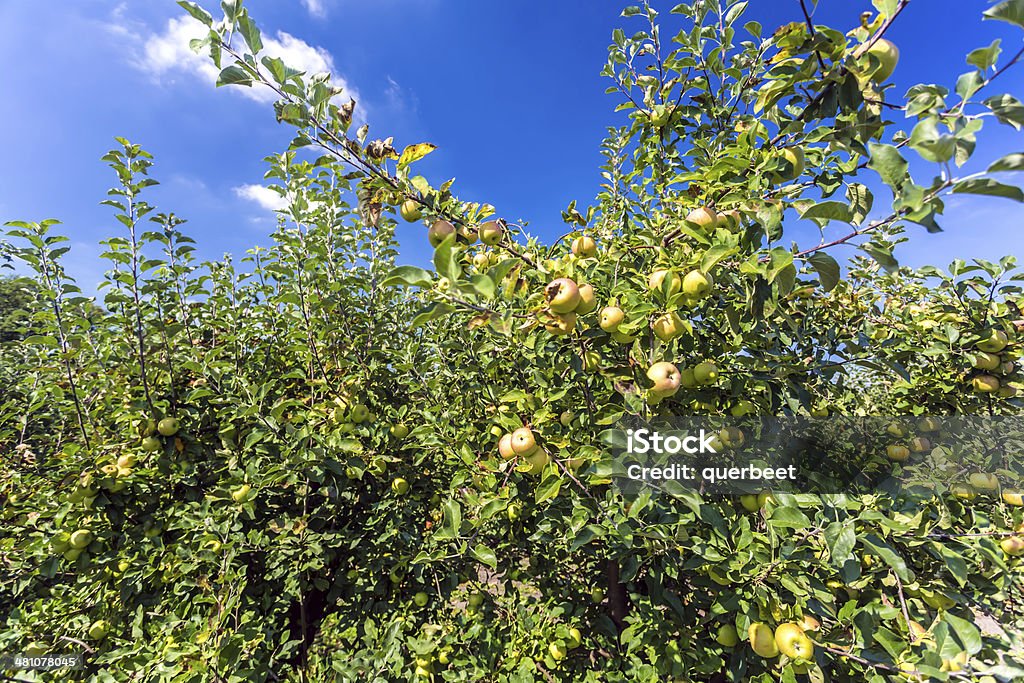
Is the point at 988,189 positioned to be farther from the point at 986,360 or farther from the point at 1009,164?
the point at 986,360

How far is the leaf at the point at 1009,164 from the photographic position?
3.32 ft

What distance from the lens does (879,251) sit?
4.19 feet

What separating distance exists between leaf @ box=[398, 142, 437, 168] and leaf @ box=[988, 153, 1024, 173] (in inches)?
70.5

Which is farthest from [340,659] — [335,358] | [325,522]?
[335,358]

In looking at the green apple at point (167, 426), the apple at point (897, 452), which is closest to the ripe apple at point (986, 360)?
the apple at point (897, 452)

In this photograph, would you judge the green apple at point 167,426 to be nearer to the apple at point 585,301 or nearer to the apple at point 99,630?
the apple at point 99,630

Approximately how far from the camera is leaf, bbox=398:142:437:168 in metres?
1.83

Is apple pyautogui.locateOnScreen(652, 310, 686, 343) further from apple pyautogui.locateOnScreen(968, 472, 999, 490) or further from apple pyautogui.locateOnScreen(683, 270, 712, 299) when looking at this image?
apple pyautogui.locateOnScreen(968, 472, 999, 490)

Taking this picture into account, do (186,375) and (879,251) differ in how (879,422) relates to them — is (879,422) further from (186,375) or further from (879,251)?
(186,375)

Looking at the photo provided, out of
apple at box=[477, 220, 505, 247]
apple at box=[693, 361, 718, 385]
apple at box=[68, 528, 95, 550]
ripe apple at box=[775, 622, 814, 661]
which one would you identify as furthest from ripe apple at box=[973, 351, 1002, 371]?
apple at box=[68, 528, 95, 550]

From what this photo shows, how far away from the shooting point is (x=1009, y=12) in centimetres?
111

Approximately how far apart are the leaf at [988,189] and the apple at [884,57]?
64cm

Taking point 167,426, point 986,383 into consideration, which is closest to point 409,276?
point 167,426

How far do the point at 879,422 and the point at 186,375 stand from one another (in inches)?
187
